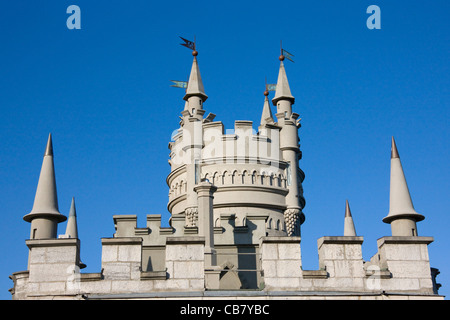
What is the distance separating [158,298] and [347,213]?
809 inches

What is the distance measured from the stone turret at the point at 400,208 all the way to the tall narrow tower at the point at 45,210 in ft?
24.7

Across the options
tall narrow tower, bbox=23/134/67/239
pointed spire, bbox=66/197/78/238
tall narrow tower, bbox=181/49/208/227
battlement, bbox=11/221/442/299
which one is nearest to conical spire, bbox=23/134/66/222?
tall narrow tower, bbox=23/134/67/239

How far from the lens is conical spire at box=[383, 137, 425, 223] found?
628 inches

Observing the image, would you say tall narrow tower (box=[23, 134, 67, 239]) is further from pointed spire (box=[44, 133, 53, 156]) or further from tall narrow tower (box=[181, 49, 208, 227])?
tall narrow tower (box=[181, 49, 208, 227])

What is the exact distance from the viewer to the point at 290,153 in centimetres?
3362

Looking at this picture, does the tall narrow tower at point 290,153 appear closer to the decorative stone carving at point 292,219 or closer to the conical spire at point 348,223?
the decorative stone carving at point 292,219

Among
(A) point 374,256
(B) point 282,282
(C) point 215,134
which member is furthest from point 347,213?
(B) point 282,282

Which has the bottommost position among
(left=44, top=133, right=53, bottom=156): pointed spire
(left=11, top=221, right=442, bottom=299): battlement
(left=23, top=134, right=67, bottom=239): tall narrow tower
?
(left=11, top=221, right=442, bottom=299): battlement

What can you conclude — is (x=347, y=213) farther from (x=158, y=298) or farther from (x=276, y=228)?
(x=158, y=298)

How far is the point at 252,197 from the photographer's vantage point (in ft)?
105

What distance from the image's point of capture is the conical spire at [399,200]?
1596 cm

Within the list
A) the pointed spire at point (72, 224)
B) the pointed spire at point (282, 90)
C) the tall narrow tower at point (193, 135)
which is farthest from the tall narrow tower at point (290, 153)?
the pointed spire at point (72, 224)

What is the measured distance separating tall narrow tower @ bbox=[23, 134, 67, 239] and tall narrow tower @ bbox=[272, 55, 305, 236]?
1766cm

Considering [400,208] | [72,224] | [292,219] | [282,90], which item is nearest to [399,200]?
[400,208]
